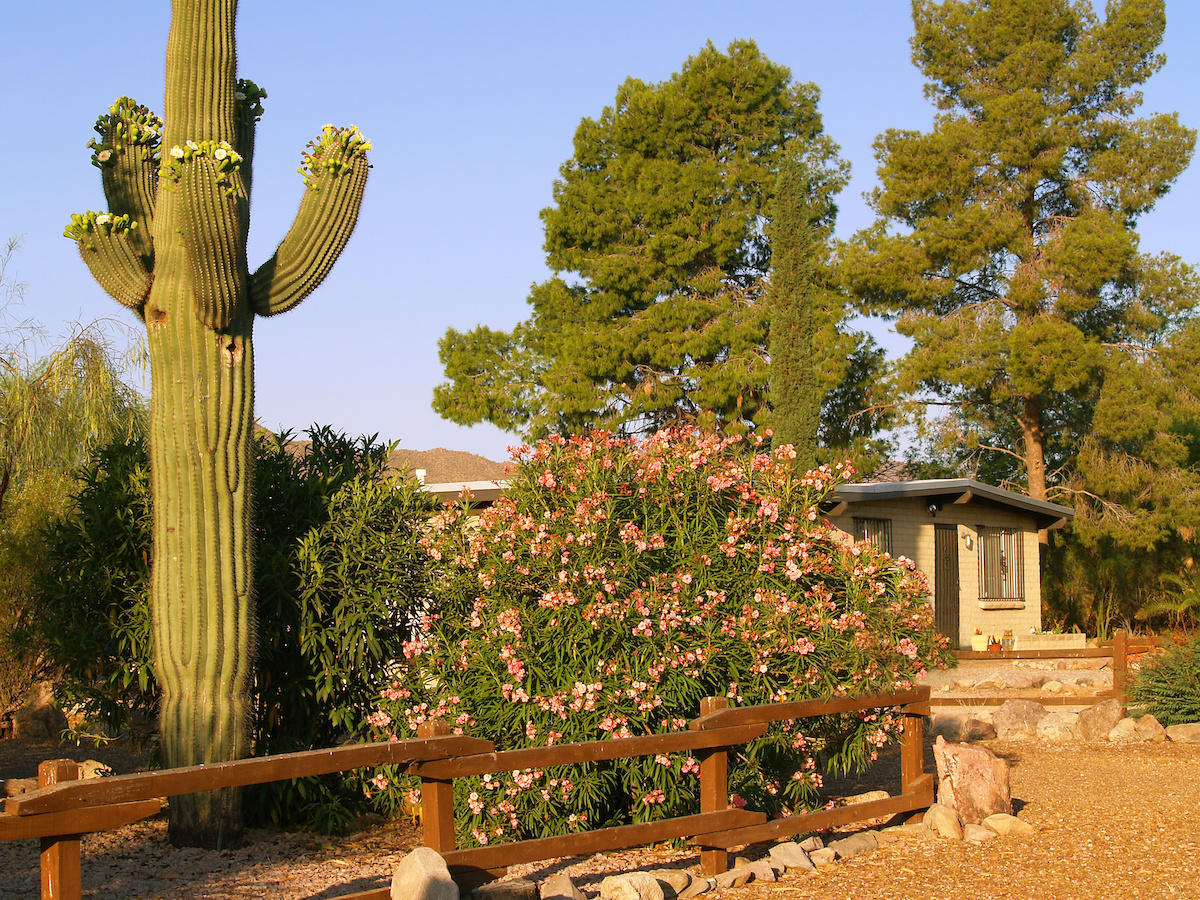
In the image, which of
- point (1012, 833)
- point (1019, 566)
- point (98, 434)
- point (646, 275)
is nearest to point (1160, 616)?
point (1019, 566)

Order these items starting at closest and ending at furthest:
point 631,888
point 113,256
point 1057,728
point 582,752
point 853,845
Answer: point 631,888
point 582,752
point 113,256
point 853,845
point 1057,728

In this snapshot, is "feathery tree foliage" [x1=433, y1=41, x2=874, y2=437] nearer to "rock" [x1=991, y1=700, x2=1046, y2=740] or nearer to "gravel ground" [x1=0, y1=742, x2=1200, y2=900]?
"rock" [x1=991, y1=700, x2=1046, y2=740]

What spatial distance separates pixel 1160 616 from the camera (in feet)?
91.0

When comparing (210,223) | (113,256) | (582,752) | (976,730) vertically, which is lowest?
(976,730)

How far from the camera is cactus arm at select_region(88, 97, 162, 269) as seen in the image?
6.80 m

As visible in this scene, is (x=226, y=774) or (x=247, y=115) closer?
(x=226, y=774)

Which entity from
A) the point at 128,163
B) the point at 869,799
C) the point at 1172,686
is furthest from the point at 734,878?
the point at 1172,686

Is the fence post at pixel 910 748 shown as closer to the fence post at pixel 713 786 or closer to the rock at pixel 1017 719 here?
the fence post at pixel 713 786

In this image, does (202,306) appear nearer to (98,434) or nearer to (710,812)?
(710,812)

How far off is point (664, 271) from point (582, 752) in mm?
21688

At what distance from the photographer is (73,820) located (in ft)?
13.4

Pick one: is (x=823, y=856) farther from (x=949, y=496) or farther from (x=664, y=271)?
(x=664, y=271)

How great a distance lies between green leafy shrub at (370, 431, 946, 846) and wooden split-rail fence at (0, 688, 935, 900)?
33 cm

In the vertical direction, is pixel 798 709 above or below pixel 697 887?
above
